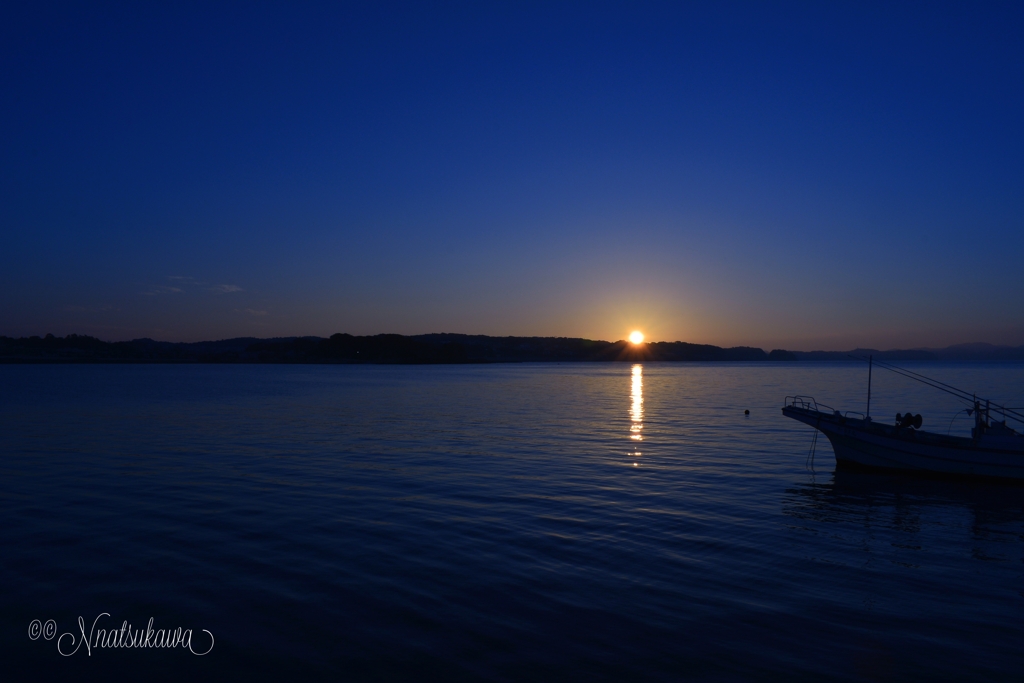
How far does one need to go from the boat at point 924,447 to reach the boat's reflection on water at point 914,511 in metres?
0.46

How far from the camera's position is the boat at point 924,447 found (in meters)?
23.5

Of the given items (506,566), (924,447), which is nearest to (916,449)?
(924,447)

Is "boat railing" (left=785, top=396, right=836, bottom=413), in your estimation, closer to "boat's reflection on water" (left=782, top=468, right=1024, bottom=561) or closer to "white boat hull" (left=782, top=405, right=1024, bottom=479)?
"white boat hull" (left=782, top=405, right=1024, bottom=479)

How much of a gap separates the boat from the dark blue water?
0.80 m

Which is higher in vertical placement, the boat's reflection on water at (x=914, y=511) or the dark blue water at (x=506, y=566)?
the dark blue water at (x=506, y=566)

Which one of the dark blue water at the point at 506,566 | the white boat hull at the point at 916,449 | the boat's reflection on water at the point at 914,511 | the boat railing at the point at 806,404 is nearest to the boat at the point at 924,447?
the white boat hull at the point at 916,449

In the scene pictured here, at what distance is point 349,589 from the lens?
11.4 meters

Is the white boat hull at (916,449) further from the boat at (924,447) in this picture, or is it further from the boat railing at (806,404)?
the boat railing at (806,404)

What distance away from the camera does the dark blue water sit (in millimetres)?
9031

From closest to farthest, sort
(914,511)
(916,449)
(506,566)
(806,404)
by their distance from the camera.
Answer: (506,566), (914,511), (916,449), (806,404)

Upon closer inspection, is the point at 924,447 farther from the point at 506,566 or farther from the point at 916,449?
the point at 506,566

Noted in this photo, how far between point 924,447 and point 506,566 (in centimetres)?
1994

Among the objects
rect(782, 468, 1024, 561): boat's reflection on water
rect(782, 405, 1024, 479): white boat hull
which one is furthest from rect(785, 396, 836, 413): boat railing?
rect(782, 468, 1024, 561): boat's reflection on water

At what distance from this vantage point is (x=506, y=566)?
41.6ft
